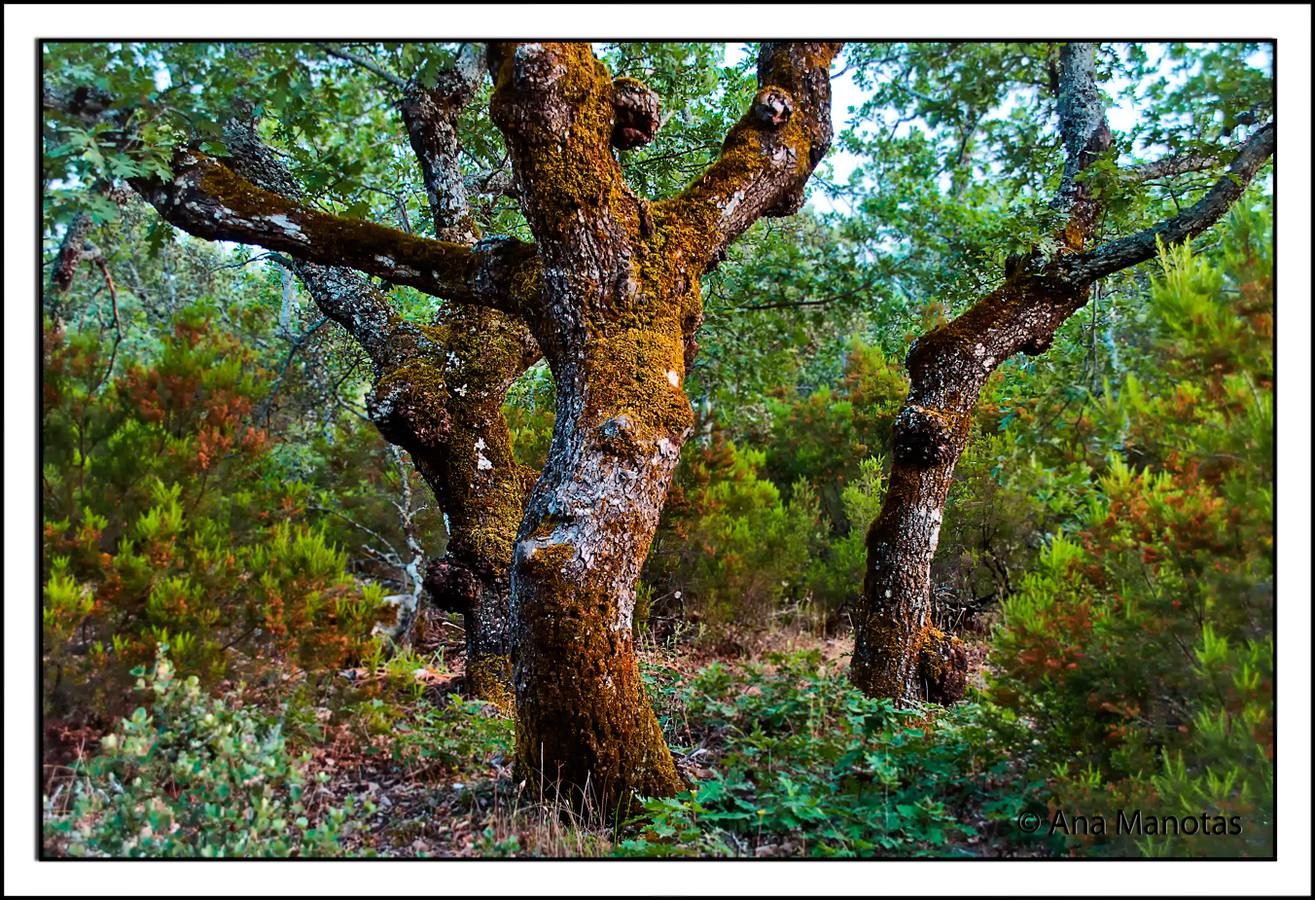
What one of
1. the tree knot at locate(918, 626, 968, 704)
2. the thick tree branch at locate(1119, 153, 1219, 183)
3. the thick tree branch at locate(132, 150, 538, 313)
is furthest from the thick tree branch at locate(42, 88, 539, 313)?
the thick tree branch at locate(1119, 153, 1219, 183)

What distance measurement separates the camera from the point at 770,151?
4.19 m

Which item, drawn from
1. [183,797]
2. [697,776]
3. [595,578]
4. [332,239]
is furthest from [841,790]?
[332,239]

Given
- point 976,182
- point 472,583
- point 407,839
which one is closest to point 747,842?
point 407,839

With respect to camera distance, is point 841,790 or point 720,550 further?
point 720,550

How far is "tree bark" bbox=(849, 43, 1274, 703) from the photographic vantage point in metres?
4.60

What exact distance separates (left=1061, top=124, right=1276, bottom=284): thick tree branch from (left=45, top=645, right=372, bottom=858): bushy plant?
13.1ft

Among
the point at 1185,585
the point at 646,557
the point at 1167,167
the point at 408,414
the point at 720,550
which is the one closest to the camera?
the point at 1185,585

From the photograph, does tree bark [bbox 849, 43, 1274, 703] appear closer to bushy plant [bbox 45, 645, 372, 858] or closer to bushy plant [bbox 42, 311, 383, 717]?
bushy plant [bbox 42, 311, 383, 717]

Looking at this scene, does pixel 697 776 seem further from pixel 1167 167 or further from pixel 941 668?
pixel 1167 167

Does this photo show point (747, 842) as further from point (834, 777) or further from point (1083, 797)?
point (1083, 797)

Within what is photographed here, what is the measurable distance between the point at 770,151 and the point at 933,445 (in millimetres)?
1723

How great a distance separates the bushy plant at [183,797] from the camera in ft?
8.60

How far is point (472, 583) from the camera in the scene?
469cm
